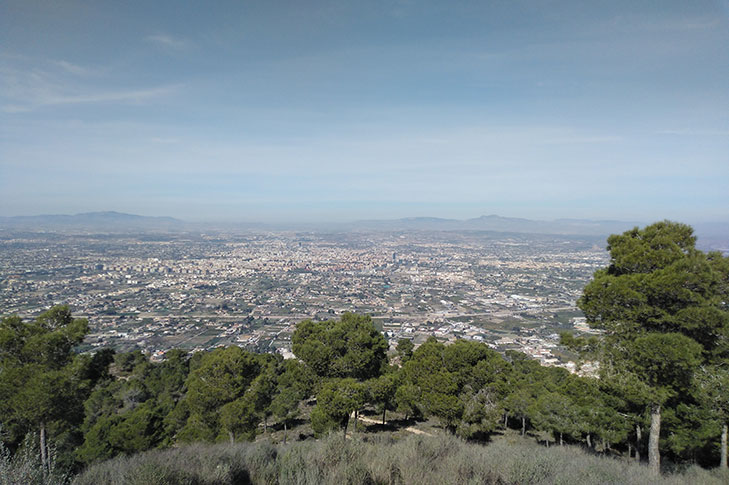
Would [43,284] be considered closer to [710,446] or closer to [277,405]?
[277,405]

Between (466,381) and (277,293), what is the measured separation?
35659mm

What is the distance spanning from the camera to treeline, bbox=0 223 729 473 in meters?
6.18

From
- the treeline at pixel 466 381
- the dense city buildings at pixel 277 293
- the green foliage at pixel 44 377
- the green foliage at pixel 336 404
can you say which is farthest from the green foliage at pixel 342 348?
the dense city buildings at pixel 277 293

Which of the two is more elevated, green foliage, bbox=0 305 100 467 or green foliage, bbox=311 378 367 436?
green foliage, bbox=0 305 100 467

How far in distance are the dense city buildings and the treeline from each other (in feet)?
46.9

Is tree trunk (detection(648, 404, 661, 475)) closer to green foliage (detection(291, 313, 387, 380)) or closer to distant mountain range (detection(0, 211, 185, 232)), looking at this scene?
green foliage (detection(291, 313, 387, 380))

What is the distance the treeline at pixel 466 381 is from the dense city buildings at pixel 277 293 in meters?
14.3

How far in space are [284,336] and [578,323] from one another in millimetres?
24642

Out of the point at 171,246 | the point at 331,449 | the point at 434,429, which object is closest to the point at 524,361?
the point at 434,429

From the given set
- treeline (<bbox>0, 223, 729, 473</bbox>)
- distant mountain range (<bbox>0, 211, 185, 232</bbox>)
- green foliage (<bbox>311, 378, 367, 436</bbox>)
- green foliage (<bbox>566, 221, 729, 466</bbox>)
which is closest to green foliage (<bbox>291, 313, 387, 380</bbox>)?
treeline (<bbox>0, 223, 729, 473</bbox>)

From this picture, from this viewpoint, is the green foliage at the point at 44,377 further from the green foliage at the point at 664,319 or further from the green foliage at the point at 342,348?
the green foliage at the point at 664,319

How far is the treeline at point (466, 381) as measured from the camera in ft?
20.3

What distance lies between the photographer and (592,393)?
7.90m

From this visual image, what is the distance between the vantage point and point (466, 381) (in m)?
8.80
